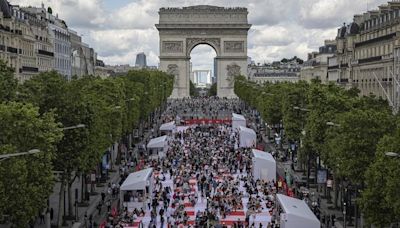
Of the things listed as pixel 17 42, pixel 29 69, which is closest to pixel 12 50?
pixel 17 42

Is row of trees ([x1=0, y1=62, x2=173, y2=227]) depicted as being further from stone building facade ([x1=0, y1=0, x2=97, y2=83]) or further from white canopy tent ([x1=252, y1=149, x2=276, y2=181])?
stone building facade ([x1=0, y1=0, x2=97, y2=83])

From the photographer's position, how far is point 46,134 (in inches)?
1410

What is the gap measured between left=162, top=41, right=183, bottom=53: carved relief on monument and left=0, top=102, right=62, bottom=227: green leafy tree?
161 meters

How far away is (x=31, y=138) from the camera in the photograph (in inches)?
1390

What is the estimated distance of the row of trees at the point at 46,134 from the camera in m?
32.9

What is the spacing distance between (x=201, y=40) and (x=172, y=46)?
6.98 m

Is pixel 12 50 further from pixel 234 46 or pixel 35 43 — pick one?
pixel 234 46

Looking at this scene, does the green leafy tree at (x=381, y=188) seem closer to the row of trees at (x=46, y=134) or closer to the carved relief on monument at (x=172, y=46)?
the row of trees at (x=46, y=134)

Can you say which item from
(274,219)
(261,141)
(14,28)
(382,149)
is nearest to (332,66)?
(261,141)

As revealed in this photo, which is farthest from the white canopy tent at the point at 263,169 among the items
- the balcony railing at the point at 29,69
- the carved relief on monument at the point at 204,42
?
the carved relief on monument at the point at 204,42

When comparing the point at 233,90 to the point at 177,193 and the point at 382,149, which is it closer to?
the point at 177,193

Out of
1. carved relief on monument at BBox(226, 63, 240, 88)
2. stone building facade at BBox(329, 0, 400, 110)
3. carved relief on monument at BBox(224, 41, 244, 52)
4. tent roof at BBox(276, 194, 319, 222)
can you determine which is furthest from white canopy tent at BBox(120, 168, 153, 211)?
carved relief on monument at BBox(224, 41, 244, 52)

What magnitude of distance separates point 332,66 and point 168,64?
255 feet

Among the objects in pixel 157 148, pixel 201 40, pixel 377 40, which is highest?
pixel 201 40
